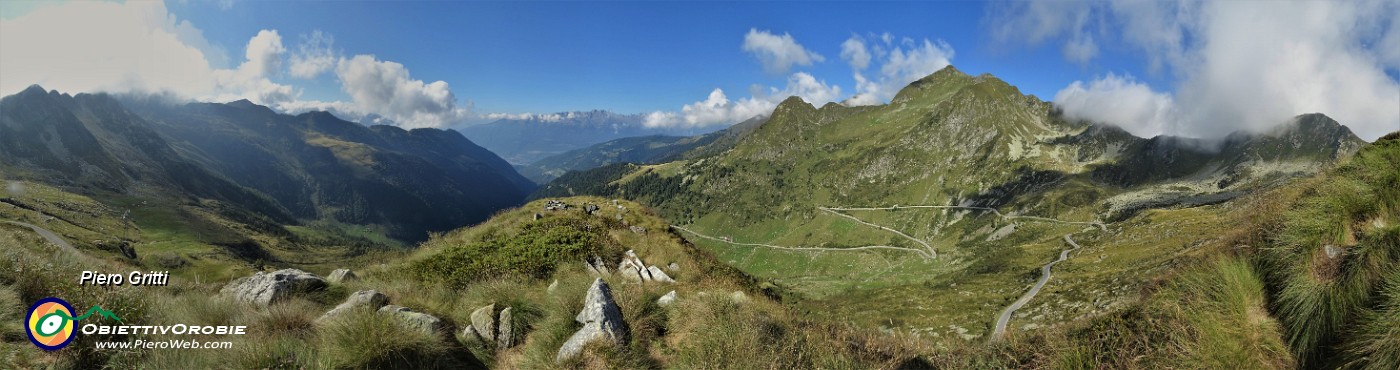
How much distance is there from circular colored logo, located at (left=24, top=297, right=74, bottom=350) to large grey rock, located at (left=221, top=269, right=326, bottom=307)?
2357 mm

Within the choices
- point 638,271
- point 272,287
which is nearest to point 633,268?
point 638,271

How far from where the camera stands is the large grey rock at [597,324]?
817 cm

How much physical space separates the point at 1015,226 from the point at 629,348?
205514 mm

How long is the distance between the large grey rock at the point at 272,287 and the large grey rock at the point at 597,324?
18.1 ft

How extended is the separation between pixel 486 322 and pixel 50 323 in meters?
5.26

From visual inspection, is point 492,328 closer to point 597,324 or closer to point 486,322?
point 486,322

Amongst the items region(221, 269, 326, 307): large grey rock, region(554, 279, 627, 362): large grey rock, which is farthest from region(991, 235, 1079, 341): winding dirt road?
region(221, 269, 326, 307): large grey rock

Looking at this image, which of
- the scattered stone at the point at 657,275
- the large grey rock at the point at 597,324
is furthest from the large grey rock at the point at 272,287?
the scattered stone at the point at 657,275

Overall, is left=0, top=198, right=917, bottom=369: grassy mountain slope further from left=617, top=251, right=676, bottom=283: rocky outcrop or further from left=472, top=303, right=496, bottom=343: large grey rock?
left=617, top=251, right=676, bottom=283: rocky outcrop

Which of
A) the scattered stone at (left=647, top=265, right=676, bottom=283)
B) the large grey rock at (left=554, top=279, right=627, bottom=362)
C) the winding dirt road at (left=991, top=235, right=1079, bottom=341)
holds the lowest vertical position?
the winding dirt road at (left=991, top=235, right=1079, bottom=341)

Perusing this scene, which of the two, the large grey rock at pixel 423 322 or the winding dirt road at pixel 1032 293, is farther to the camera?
the winding dirt road at pixel 1032 293

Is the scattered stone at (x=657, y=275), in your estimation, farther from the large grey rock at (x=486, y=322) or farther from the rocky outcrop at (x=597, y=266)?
the large grey rock at (x=486, y=322)

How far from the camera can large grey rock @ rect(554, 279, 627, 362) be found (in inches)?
322

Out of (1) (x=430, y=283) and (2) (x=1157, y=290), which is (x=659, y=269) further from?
(2) (x=1157, y=290)
